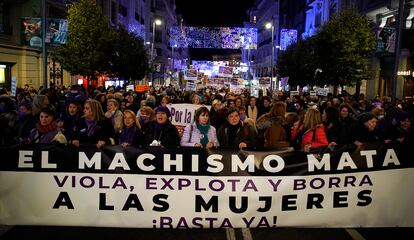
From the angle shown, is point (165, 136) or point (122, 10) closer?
point (165, 136)

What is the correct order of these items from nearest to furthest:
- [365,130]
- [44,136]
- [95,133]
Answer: [44,136], [95,133], [365,130]

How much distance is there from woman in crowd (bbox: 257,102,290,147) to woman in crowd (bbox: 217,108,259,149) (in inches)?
30.4

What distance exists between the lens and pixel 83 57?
26531 millimetres

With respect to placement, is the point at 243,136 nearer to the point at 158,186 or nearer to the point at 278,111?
the point at 278,111

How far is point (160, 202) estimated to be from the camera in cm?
586

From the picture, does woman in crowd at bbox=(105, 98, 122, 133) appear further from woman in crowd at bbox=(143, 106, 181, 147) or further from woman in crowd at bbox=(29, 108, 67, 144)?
woman in crowd at bbox=(29, 108, 67, 144)

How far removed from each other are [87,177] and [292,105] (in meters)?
13.3

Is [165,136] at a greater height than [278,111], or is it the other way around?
[278,111]

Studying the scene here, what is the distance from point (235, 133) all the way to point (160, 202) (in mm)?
2647

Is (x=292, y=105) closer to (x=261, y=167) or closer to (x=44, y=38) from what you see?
(x=44, y=38)

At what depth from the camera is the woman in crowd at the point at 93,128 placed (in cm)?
776

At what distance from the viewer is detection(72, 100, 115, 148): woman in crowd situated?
7.76 m

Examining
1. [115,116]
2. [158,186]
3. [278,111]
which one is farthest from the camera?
[115,116]

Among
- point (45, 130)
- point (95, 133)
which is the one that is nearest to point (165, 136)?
point (95, 133)
